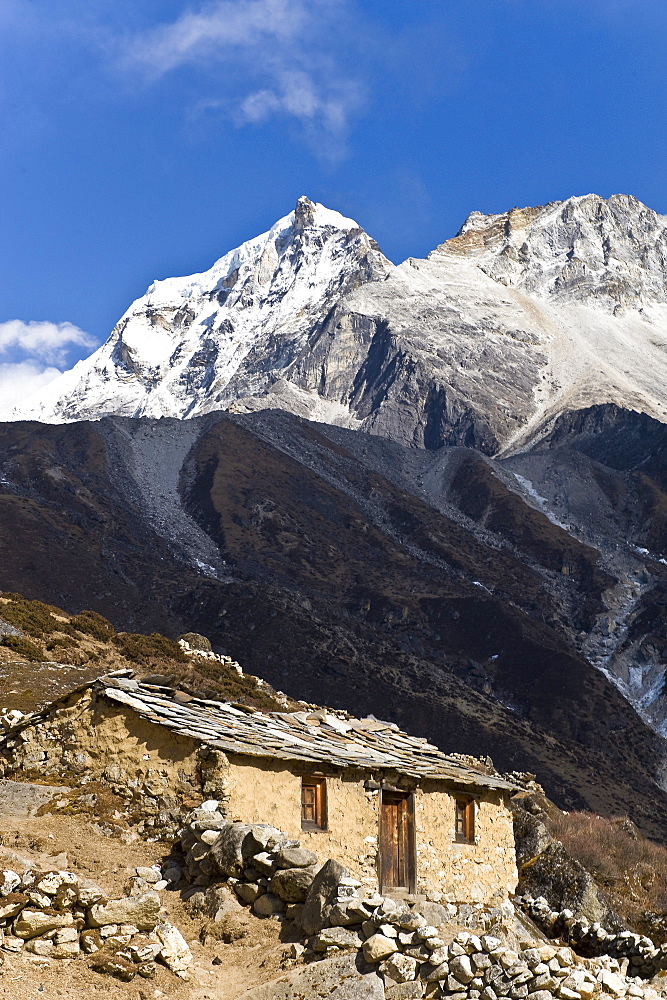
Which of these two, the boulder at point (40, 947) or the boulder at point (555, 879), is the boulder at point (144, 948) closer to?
the boulder at point (40, 947)

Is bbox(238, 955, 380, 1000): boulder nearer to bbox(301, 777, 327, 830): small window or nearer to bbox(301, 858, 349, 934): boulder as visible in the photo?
bbox(301, 858, 349, 934): boulder

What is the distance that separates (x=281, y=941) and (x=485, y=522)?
115 metres

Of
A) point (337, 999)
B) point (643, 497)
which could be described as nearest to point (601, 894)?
point (337, 999)

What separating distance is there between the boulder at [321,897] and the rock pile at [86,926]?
113cm

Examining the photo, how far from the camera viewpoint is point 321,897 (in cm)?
913

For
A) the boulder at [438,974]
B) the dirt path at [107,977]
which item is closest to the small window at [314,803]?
the dirt path at [107,977]

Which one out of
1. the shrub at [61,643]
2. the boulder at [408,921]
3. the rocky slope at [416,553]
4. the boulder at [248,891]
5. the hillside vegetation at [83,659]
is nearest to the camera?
the boulder at [408,921]

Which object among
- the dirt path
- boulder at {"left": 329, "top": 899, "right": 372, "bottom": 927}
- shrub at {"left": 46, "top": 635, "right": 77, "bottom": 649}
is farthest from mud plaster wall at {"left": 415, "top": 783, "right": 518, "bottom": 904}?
shrub at {"left": 46, "top": 635, "right": 77, "bottom": 649}

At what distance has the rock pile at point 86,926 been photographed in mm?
8750

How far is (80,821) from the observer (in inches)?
480

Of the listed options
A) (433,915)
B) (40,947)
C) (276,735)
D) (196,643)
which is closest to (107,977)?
(40,947)

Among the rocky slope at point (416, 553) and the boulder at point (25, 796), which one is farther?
the rocky slope at point (416, 553)

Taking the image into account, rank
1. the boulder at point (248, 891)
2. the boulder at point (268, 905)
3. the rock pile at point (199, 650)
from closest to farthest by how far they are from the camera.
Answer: the boulder at point (268, 905) → the boulder at point (248, 891) → the rock pile at point (199, 650)

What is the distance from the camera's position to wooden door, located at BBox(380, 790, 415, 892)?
44.7ft
